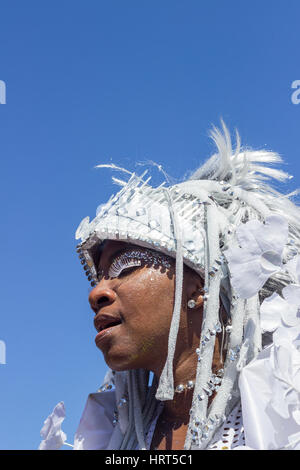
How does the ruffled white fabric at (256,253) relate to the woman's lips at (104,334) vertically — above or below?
above

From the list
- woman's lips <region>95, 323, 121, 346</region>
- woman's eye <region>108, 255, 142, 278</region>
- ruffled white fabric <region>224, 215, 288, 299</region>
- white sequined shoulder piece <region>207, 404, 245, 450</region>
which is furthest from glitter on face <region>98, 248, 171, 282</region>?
white sequined shoulder piece <region>207, 404, 245, 450</region>

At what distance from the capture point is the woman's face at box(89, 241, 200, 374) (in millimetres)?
2367

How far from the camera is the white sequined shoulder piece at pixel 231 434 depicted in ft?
6.89

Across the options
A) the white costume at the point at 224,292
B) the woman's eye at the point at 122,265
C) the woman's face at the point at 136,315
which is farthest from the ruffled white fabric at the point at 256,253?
the woman's eye at the point at 122,265

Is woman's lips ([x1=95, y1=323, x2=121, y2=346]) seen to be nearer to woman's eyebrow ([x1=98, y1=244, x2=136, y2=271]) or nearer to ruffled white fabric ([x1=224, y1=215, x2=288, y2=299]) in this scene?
woman's eyebrow ([x1=98, y1=244, x2=136, y2=271])

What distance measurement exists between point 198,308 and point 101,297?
38 cm

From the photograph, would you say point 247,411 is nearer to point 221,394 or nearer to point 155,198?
point 221,394

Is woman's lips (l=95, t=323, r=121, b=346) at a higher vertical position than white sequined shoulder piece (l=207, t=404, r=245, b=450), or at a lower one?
higher

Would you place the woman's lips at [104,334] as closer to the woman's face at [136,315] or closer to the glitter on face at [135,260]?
the woman's face at [136,315]

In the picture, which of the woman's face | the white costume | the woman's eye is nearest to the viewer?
the white costume

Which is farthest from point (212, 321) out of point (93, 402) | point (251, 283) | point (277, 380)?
point (93, 402)

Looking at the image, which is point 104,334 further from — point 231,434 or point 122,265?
point 231,434

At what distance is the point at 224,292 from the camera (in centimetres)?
245

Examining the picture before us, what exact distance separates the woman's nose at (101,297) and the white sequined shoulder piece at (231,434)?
0.62m
